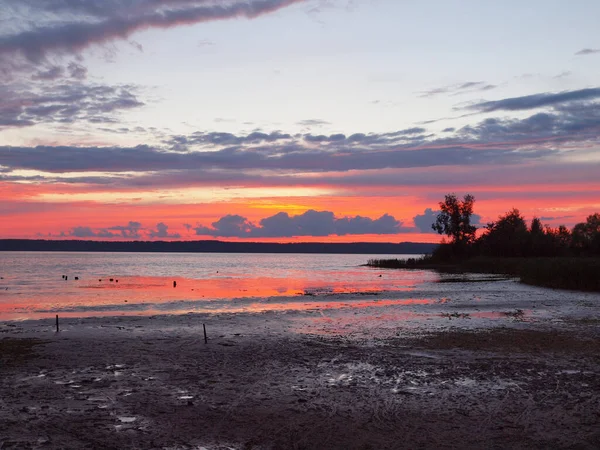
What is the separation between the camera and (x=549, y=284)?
55.3 meters

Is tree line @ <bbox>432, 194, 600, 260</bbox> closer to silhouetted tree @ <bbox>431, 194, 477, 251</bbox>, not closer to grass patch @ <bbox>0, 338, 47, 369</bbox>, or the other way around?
silhouetted tree @ <bbox>431, 194, 477, 251</bbox>

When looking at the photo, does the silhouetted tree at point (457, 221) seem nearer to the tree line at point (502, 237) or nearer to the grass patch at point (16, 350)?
the tree line at point (502, 237)

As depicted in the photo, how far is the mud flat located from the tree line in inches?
3803

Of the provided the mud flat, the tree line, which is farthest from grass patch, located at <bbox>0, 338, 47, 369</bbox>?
the tree line

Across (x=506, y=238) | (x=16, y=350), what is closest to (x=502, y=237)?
(x=506, y=238)

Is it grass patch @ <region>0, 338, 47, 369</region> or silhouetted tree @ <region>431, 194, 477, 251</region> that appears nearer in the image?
grass patch @ <region>0, 338, 47, 369</region>

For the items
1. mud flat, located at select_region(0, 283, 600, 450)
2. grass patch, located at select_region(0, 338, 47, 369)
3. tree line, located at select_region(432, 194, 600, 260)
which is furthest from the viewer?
tree line, located at select_region(432, 194, 600, 260)

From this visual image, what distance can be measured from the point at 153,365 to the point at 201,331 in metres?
8.08

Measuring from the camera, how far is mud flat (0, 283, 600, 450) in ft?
33.4

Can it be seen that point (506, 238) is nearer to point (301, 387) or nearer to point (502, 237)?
point (502, 237)

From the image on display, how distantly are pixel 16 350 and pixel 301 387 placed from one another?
37.1ft

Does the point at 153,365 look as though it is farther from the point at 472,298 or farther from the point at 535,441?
the point at 472,298

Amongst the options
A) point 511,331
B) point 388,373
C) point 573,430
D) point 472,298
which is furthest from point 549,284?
point 573,430

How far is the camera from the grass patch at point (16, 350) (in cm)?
1708
